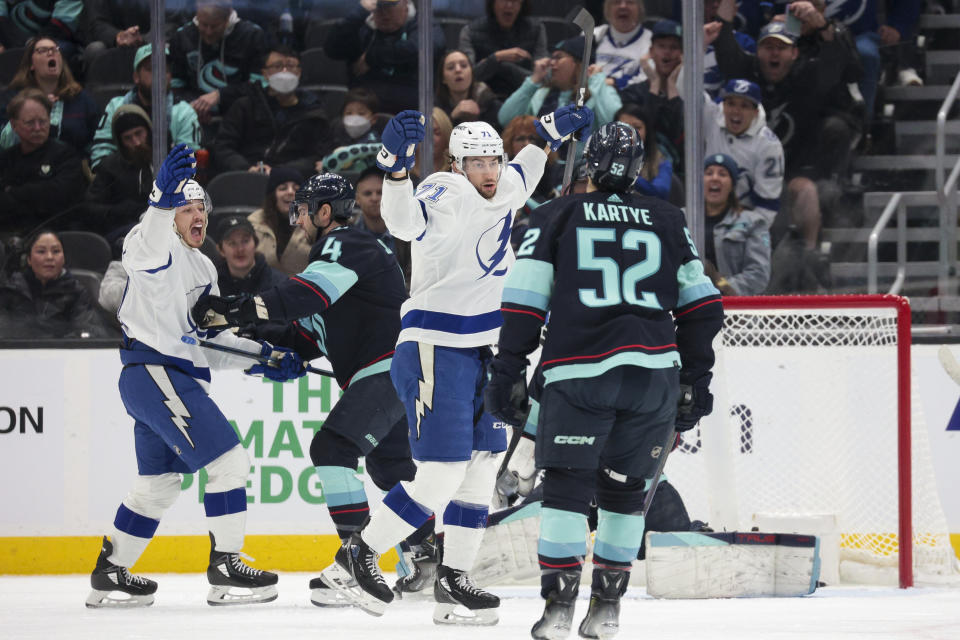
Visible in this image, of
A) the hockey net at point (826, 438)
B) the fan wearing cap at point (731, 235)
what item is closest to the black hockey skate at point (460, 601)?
the hockey net at point (826, 438)

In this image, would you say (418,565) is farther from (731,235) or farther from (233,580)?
(731,235)

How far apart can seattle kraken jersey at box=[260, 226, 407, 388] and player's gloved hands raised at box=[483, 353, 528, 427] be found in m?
0.92

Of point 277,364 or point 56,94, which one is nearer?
point 277,364

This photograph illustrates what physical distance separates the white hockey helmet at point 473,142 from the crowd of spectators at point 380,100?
6.89 ft

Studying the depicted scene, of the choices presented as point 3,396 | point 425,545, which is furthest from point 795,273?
point 3,396

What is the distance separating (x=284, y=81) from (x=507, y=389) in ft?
12.2

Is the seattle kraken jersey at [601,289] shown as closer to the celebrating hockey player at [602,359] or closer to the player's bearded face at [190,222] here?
the celebrating hockey player at [602,359]

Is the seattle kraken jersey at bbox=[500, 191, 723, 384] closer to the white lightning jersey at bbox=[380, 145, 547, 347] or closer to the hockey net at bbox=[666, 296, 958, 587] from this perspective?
the white lightning jersey at bbox=[380, 145, 547, 347]

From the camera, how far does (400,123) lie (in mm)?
3652

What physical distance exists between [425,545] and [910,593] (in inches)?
67.6

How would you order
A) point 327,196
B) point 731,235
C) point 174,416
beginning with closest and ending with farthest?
point 174,416
point 327,196
point 731,235

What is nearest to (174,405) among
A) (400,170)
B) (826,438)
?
(400,170)

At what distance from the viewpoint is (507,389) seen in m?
3.27

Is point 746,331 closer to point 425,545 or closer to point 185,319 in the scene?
point 425,545
